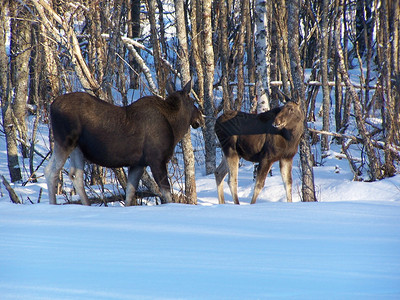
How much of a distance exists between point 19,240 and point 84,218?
3.83 ft

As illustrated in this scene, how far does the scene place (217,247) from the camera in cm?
387

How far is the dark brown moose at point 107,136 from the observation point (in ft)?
23.2

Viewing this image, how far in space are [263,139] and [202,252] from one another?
5.18 metres

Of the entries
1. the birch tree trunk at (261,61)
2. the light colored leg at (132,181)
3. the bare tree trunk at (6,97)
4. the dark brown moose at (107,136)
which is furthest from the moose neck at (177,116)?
the bare tree trunk at (6,97)

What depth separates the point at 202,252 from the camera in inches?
147

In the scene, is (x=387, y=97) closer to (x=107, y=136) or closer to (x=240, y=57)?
(x=240, y=57)

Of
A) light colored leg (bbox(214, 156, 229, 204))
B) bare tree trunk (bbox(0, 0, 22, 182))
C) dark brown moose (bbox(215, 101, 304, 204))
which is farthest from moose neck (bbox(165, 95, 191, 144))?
bare tree trunk (bbox(0, 0, 22, 182))

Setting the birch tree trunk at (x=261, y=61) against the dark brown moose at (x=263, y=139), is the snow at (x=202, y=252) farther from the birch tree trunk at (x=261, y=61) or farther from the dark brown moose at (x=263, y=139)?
the birch tree trunk at (x=261, y=61)

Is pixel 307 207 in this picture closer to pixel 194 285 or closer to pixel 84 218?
pixel 84 218

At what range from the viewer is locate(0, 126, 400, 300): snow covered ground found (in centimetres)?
288

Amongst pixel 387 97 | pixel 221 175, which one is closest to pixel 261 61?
pixel 387 97

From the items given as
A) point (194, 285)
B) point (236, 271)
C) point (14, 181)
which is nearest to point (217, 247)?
point (236, 271)

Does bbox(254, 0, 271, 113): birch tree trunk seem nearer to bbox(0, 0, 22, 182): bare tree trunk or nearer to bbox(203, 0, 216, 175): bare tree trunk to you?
bbox(203, 0, 216, 175): bare tree trunk

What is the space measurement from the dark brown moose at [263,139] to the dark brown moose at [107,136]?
1613 mm
